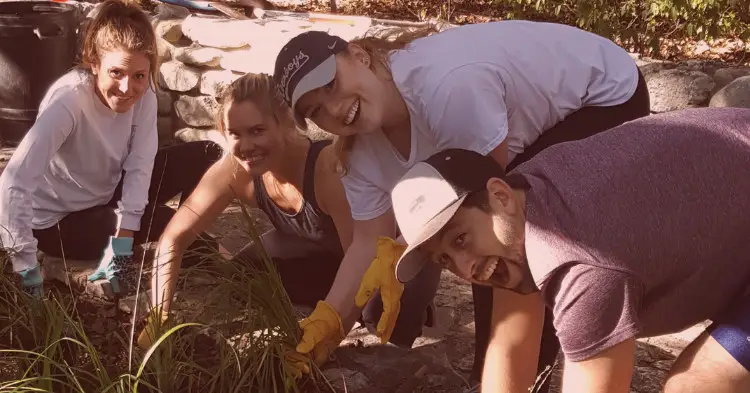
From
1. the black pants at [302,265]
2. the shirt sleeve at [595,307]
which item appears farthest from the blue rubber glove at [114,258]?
the shirt sleeve at [595,307]

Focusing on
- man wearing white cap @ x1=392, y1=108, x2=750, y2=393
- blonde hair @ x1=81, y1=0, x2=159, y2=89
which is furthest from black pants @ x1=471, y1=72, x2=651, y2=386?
blonde hair @ x1=81, y1=0, x2=159, y2=89

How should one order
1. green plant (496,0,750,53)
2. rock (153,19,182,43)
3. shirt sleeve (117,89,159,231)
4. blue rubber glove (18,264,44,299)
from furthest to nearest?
rock (153,19,182,43) < green plant (496,0,750,53) < shirt sleeve (117,89,159,231) < blue rubber glove (18,264,44,299)

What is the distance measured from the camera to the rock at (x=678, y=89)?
3.81 metres

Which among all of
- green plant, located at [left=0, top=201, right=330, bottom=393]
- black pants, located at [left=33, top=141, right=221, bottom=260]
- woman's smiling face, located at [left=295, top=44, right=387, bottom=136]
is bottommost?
black pants, located at [left=33, top=141, right=221, bottom=260]

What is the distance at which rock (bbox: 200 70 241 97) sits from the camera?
5.11 m

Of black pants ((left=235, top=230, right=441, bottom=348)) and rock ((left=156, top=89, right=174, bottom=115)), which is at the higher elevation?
black pants ((left=235, top=230, right=441, bottom=348))

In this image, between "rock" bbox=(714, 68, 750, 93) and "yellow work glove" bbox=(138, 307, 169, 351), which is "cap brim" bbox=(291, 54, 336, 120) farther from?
"rock" bbox=(714, 68, 750, 93)

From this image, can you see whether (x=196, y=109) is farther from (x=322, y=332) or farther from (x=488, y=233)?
(x=488, y=233)

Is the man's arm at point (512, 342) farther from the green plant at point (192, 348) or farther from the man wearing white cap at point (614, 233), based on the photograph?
the green plant at point (192, 348)

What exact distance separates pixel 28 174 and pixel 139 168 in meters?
0.49

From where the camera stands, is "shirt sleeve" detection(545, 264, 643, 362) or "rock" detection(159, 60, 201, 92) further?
"rock" detection(159, 60, 201, 92)

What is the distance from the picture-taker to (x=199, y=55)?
17.1 ft

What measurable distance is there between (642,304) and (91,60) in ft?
7.62

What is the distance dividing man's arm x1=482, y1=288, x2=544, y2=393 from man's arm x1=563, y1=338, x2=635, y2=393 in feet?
0.91
